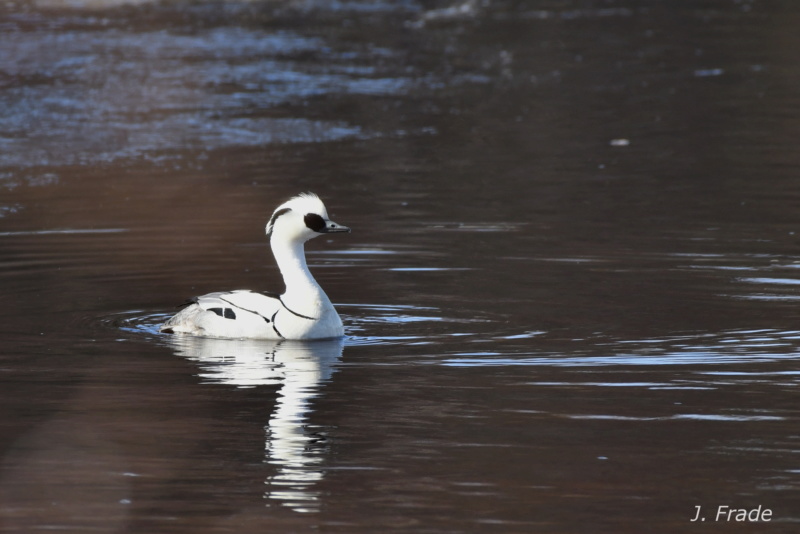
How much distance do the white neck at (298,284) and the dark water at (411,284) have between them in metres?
0.27

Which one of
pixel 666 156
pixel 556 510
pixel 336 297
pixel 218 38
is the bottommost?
pixel 556 510

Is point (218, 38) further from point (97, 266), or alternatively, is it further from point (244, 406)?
point (244, 406)

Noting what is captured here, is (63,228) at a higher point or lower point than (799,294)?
higher

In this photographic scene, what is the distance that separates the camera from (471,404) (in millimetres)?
7301

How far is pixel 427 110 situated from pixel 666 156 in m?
4.19

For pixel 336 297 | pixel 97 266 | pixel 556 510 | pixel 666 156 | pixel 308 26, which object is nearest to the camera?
pixel 556 510

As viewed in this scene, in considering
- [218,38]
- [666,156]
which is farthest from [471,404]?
[218,38]

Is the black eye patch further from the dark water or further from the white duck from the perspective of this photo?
the dark water

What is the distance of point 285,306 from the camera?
908 cm

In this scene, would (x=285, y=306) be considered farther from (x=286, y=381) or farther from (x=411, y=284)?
(x=411, y=284)
